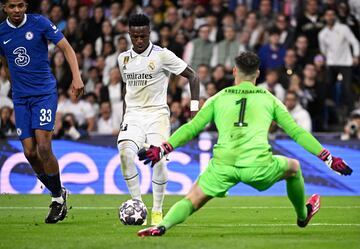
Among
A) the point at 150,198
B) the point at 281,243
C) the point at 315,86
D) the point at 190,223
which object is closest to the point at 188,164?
the point at 150,198

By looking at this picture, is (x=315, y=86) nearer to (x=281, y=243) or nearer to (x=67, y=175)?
(x=67, y=175)

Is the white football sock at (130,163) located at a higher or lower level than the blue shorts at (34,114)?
lower

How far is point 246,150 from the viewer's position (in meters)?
9.56

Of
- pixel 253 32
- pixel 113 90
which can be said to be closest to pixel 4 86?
pixel 113 90

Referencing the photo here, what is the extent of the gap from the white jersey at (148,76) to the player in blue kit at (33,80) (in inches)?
33.2

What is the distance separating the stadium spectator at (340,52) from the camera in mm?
21219

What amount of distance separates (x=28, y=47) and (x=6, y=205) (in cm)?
415

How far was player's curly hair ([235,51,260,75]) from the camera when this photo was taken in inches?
382

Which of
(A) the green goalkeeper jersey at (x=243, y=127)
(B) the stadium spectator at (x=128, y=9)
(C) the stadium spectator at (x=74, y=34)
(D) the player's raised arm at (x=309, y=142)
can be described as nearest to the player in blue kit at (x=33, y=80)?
(A) the green goalkeeper jersey at (x=243, y=127)

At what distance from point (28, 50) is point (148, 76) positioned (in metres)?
1.54

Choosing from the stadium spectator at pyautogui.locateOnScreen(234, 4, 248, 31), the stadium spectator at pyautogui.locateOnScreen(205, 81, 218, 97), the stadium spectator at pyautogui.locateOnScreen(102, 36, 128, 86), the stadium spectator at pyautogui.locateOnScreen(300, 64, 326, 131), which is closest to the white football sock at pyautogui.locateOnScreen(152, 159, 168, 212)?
the stadium spectator at pyautogui.locateOnScreen(205, 81, 218, 97)

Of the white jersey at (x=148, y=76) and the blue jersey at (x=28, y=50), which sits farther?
the white jersey at (x=148, y=76)

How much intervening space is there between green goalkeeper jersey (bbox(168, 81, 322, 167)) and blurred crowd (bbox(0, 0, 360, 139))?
→ 1014cm

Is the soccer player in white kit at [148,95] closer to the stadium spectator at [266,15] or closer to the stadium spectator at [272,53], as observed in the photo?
the stadium spectator at [272,53]
